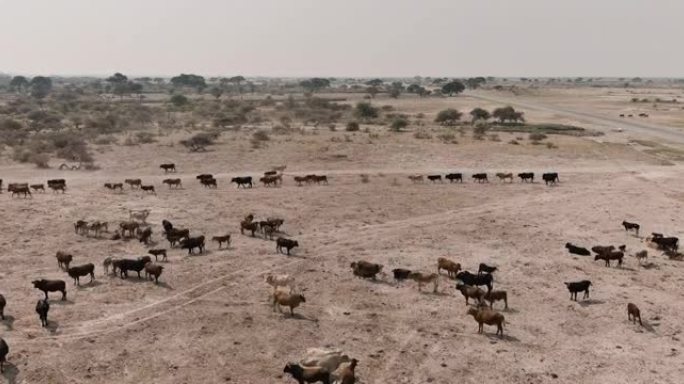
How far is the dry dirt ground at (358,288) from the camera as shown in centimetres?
1441

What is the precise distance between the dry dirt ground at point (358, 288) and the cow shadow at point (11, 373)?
0.72 ft

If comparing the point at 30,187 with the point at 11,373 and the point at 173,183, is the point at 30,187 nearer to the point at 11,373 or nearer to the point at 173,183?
the point at 173,183

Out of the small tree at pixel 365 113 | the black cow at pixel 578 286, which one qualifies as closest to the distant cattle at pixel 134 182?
the black cow at pixel 578 286

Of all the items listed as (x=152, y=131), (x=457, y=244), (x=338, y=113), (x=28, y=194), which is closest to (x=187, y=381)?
(x=457, y=244)

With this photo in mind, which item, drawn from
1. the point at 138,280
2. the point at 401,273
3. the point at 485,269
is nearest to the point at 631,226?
the point at 485,269

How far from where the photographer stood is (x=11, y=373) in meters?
13.6

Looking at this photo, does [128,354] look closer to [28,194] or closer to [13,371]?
[13,371]

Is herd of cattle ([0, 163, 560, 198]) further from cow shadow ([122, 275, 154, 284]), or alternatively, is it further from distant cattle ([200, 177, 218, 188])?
cow shadow ([122, 275, 154, 284])

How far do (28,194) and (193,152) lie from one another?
1641cm

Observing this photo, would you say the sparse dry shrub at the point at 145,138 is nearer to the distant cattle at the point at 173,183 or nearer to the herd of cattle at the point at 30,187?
the distant cattle at the point at 173,183

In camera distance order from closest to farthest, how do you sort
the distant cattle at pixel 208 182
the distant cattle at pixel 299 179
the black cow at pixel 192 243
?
1. the black cow at pixel 192 243
2. the distant cattle at pixel 208 182
3. the distant cattle at pixel 299 179

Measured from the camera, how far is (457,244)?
25.0m

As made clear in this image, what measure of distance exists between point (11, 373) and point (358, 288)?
10068 millimetres

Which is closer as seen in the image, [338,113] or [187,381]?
[187,381]
